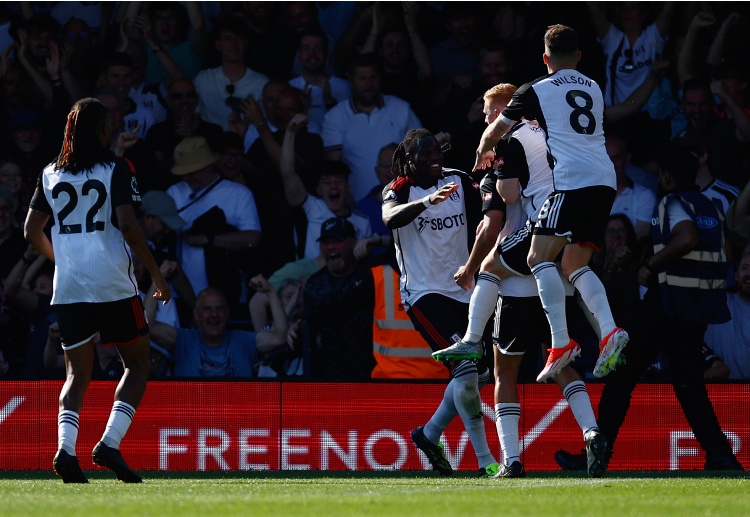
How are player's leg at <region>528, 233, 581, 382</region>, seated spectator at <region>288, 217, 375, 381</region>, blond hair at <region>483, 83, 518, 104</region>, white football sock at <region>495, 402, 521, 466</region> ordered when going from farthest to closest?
seated spectator at <region>288, 217, 375, 381</region> → blond hair at <region>483, 83, 518, 104</region> → white football sock at <region>495, 402, 521, 466</region> → player's leg at <region>528, 233, 581, 382</region>

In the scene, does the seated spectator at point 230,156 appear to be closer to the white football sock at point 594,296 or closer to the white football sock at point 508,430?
the white football sock at point 508,430

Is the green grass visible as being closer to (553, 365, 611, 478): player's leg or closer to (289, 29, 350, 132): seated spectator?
(553, 365, 611, 478): player's leg

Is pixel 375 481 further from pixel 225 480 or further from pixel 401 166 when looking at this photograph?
pixel 401 166

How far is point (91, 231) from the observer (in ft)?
25.5

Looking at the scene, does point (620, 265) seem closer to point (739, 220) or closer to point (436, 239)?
point (739, 220)

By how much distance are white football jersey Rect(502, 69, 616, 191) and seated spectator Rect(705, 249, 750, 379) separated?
14.6ft

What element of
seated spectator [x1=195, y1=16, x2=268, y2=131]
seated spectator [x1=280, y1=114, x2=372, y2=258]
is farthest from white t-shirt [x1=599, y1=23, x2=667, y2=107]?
seated spectator [x1=195, y1=16, x2=268, y2=131]

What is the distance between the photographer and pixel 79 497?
6.56m

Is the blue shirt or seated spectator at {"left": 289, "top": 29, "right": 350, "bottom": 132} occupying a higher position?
seated spectator at {"left": 289, "top": 29, "right": 350, "bottom": 132}

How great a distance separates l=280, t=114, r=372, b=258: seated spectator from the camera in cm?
1274

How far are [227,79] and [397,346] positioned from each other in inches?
175

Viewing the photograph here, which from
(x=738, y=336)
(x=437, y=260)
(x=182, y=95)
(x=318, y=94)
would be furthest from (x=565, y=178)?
(x=182, y=95)

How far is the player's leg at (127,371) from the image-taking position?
7.61m

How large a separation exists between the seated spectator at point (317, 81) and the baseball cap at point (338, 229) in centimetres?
208
